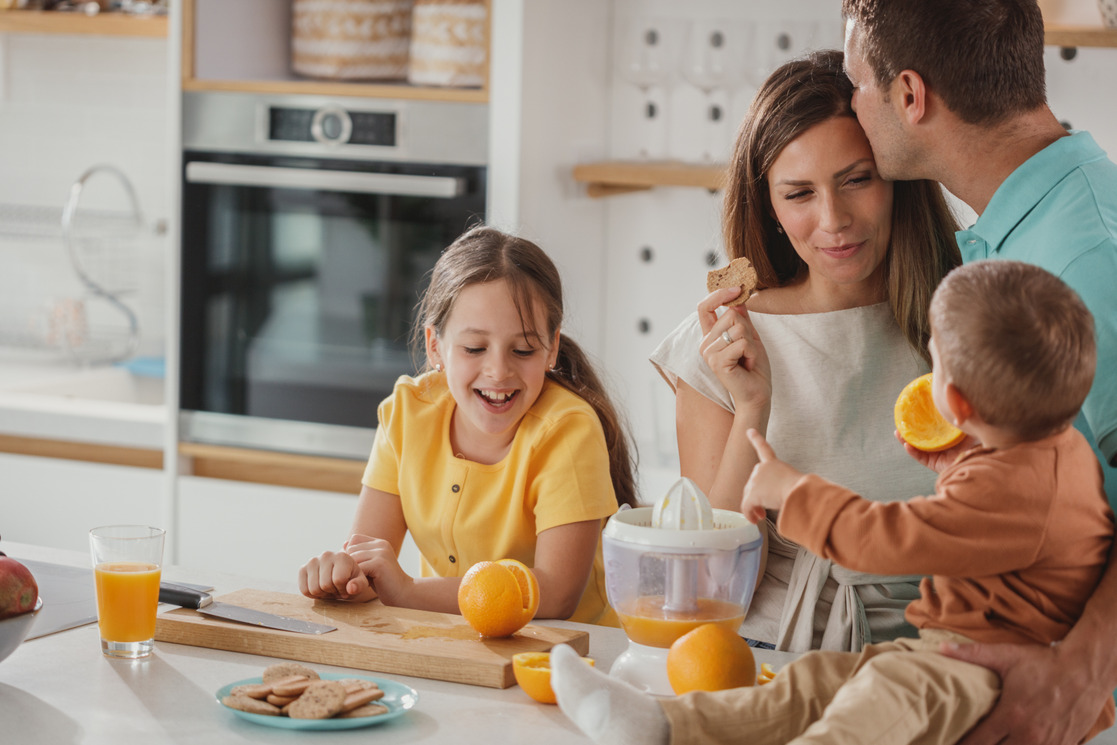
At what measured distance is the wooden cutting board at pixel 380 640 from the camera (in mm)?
1275

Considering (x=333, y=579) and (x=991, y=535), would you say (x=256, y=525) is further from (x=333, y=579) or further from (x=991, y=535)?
(x=991, y=535)

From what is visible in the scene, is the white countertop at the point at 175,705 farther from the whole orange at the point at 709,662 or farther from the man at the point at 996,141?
the man at the point at 996,141

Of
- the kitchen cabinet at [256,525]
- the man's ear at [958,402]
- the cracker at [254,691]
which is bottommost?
the kitchen cabinet at [256,525]

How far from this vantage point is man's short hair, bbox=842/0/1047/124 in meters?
1.54

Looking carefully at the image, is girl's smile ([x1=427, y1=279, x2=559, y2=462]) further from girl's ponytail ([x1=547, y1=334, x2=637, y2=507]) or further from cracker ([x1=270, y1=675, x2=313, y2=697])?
cracker ([x1=270, y1=675, x2=313, y2=697])

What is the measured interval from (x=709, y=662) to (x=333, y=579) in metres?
0.50

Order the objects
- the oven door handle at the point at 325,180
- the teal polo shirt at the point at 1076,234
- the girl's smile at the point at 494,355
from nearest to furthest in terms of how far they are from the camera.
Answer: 1. the teal polo shirt at the point at 1076,234
2. the girl's smile at the point at 494,355
3. the oven door handle at the point at 325,180

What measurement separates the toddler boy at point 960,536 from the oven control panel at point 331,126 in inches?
74.5

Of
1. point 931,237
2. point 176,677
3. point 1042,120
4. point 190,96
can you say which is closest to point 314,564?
point 176,677

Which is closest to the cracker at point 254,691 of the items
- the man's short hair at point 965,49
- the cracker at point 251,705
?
the cracker at point 251,705

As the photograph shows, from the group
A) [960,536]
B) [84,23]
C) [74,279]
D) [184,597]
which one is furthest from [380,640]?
[74,279]

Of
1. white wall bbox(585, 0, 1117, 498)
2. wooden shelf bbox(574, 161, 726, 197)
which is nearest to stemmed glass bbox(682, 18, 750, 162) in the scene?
white wall bbox(585, 0, 1117, 498)

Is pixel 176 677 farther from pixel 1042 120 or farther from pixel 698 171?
pixel 698 171

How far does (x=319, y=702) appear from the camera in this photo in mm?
1152
